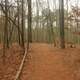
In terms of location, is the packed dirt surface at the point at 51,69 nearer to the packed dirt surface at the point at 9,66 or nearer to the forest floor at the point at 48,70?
the forest floor at the point at 48,70

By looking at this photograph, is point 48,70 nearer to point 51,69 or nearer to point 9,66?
point 51,69

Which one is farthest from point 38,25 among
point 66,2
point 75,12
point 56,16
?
point 75,12

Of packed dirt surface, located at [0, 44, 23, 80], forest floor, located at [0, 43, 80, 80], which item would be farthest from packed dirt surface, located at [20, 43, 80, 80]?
packed dirt surface, located at [0, 44, 23, 80]

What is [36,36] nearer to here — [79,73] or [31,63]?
[31,63]

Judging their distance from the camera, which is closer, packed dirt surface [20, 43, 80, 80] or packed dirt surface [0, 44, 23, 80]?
packed dirt surface [20, 43, 80, 80]

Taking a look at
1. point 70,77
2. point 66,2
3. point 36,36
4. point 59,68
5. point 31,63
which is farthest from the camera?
point 36,36

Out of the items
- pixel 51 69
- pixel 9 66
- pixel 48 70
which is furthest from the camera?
pixel 9 66

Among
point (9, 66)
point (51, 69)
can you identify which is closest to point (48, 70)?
point (51, 69)

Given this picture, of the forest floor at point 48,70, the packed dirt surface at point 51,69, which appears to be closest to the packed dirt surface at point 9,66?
the forest floor at point 48,70

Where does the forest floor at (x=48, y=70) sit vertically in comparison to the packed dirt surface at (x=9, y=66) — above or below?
above

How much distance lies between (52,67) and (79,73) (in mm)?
1863

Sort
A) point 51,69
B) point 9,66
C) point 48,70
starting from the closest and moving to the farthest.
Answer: point 48,70 < point 51,69 < point 9,66

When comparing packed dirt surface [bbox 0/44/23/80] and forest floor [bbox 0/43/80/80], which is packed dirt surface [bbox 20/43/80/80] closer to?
forest floor [bbox 0/43/80/80]

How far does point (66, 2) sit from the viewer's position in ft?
118
